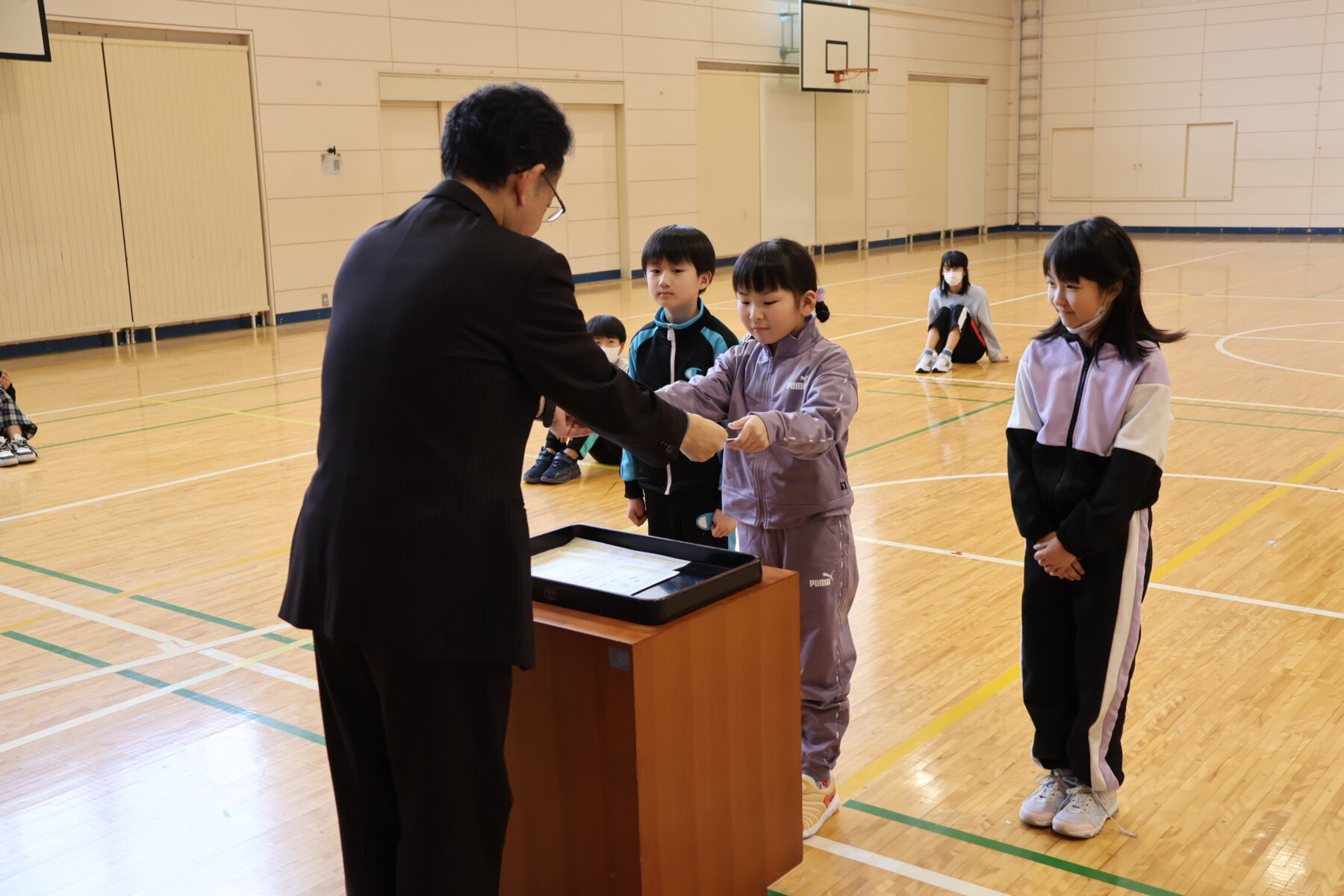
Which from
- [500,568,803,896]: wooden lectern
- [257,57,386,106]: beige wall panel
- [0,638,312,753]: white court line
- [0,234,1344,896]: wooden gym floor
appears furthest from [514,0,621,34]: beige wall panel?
[500,568,803,896]: wooden lectern

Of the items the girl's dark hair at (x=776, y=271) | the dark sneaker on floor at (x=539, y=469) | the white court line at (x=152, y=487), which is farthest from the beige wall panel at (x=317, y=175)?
the girl's dark hair at (x=776, y=271)

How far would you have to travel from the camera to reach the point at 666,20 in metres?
17.2

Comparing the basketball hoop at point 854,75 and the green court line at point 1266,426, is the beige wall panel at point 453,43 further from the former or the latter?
the green court line at point 1266,426

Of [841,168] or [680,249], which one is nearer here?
[680,249]

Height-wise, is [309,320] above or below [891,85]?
below

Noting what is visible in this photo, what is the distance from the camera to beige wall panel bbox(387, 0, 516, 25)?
14.1m

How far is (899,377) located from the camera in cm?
939

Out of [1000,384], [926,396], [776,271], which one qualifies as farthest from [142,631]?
[1000,384]

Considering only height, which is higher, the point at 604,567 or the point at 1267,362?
the point at 604,567

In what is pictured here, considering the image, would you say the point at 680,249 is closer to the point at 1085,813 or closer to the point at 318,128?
the point at 1085,813

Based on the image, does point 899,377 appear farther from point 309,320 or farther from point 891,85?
point 891,85

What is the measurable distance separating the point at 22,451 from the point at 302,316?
6.75 m

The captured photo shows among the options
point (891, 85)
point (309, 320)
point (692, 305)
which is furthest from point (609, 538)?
point (891, 85)

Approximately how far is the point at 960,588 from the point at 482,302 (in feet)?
10.6
